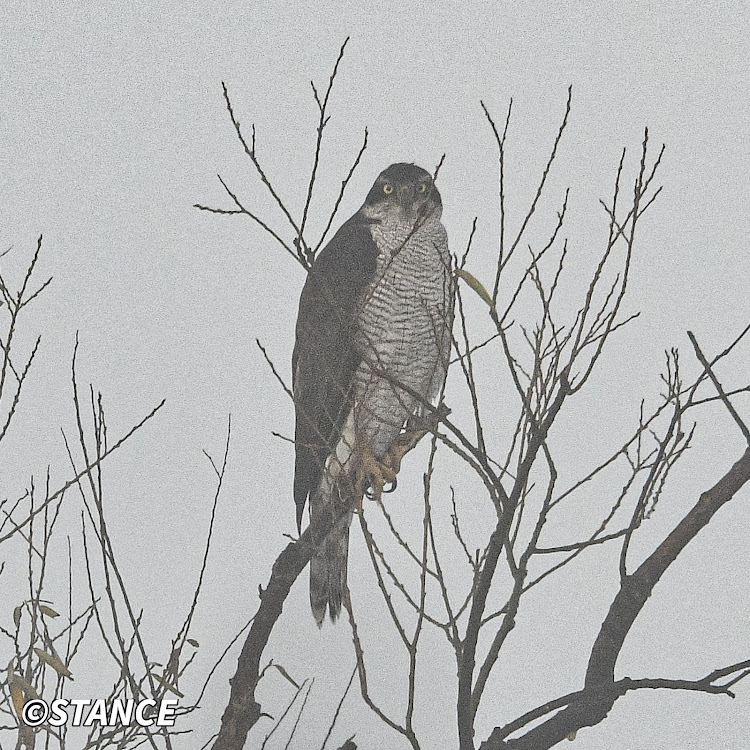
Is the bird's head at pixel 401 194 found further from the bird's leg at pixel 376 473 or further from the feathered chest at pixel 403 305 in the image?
the bird's leg at pixel 376 473

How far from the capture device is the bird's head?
2.36 m

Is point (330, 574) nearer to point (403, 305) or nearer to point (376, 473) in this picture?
point (376, 473)

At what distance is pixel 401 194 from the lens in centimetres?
236

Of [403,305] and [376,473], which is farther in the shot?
[403,305]

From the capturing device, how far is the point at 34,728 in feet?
4.95

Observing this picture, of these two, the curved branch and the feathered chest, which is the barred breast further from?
the curved branch

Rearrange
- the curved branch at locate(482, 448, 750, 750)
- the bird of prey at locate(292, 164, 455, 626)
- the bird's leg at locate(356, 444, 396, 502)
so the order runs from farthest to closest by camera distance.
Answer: the bird of prey at locate(292, 164, 455, 626), the bird's leg at locate(356, 444, 396, 502), the curved branch at locate(482, 448, 750, 750)

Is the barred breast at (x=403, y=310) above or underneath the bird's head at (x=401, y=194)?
underneath

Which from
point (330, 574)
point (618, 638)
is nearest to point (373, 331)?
point (330, 574)

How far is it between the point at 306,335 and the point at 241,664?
81 cm

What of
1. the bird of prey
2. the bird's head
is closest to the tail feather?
the bird of prey

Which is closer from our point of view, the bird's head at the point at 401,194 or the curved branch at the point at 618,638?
the curved branch at the point at 618,638

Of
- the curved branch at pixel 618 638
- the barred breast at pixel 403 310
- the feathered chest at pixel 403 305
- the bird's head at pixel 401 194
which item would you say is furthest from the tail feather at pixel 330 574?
the curved branch at pixel 618 638

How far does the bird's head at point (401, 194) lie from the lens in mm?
2359
